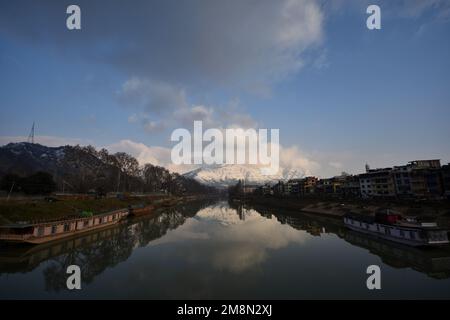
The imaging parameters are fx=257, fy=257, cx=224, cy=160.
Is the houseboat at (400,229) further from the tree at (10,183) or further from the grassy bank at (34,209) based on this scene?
the tree at (10,183)

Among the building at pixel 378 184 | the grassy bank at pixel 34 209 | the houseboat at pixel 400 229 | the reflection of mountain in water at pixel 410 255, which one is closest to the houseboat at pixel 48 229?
the grassy bank at pixel 34 209

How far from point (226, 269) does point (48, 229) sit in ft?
94.0

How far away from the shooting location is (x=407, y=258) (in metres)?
28.6

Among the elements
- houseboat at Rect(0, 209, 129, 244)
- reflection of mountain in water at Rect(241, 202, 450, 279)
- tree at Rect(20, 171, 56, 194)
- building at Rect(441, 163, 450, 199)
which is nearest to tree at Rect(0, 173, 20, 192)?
tree at Rect(20, 171, 56, 194)

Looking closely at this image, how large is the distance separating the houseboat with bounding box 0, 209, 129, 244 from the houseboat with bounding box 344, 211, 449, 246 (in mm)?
48410

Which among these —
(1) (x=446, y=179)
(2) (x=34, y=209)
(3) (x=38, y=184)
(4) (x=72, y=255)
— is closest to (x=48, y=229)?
(4) (x=72, y=255)

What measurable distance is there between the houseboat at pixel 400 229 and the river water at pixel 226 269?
4.01 feet

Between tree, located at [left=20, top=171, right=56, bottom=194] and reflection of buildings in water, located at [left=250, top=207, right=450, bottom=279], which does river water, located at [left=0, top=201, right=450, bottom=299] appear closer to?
reflection of buildings in water, located at [left=250, top=207, right=450, bottom=279]

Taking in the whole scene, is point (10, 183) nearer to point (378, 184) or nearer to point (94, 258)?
point (94, 258)

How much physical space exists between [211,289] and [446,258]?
1032 inches

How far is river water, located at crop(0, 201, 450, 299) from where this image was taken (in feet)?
63.6

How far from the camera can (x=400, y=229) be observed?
3366 cm
